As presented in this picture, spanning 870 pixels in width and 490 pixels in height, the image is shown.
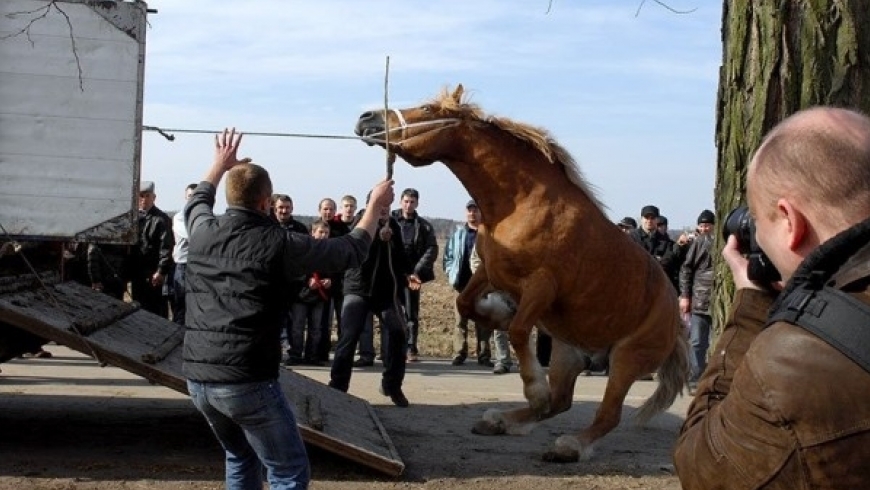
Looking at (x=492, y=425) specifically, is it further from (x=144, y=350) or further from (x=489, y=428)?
(x=144, y=350)

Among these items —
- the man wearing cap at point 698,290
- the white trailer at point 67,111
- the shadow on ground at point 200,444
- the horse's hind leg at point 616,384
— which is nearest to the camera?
the shadow on ground at point 200,444

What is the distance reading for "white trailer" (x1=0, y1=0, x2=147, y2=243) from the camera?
7789 millimetres

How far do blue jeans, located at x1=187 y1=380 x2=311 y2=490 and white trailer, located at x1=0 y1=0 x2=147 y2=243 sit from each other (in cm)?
371

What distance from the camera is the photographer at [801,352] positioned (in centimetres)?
169

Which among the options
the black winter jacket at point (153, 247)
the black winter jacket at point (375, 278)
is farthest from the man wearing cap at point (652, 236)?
the black winter jacket at point (153, 247)

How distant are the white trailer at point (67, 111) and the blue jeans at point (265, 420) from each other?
3.71m

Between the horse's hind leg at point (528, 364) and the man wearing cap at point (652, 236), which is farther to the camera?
the man wearing cap at point (652, 236)

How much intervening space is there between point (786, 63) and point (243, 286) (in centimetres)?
241

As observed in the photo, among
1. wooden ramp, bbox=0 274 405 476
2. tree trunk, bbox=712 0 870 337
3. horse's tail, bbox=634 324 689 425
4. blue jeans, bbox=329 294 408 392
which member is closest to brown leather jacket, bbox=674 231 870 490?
tree trunk, bbox=712 0 870 337

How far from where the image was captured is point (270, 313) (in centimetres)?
484

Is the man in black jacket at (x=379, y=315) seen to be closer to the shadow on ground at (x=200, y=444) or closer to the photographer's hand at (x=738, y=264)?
the shadow on ground at (x=200, y=444)

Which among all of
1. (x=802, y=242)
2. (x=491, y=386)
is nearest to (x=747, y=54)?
(x=802, y=242)

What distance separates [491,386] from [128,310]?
4188 millimetres

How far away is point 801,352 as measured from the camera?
170 cm
